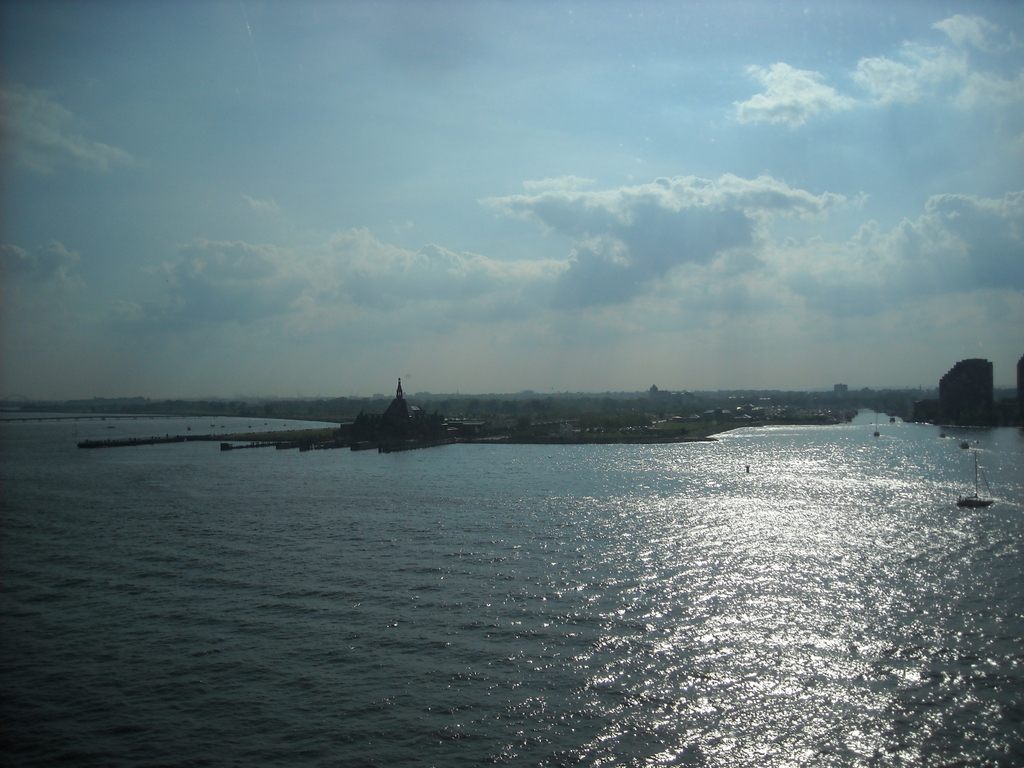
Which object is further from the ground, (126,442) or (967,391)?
(967,391)

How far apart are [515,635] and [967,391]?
123m

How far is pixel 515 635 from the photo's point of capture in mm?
15141

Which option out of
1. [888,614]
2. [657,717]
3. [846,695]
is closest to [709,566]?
[888,614]

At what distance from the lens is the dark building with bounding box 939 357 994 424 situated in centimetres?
10950

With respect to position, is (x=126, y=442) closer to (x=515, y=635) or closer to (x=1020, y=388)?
(x=515, y=635)

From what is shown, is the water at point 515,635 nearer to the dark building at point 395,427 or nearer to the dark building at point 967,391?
the dark building at point 395,427

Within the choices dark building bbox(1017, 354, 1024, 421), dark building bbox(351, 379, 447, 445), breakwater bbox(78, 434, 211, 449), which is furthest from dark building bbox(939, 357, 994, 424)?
breakwater bbox(78, 434, 211, 449)

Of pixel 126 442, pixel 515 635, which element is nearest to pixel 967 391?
pixel 515 635

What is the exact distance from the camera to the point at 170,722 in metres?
11.8

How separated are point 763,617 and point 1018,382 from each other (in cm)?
11546

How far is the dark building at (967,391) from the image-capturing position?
359 ft

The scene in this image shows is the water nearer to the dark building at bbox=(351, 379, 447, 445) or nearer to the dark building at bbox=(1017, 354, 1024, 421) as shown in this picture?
the dark building at bbox=(351, 379, 447, 445)

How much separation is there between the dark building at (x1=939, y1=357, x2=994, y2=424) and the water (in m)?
92.7

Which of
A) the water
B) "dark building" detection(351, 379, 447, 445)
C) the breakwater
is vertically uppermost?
"dark building" detection(351, 379, 447, 445)
